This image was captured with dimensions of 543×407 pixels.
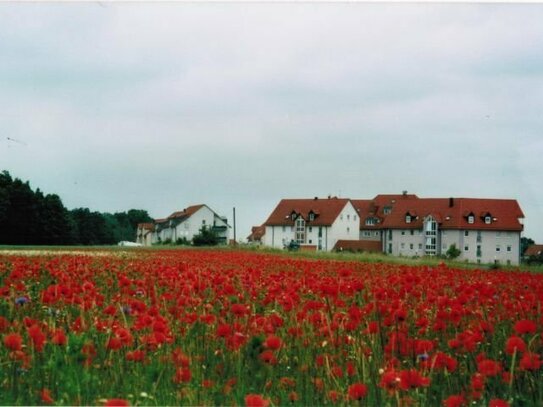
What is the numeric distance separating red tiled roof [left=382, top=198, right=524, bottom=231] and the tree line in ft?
132

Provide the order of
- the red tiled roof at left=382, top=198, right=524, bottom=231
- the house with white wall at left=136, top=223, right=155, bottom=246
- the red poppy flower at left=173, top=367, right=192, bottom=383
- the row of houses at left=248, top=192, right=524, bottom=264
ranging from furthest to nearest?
the row of houses at left=248, top=192, right=524, bottom=264 < the red tiled roof at left=382, top=198, right=524, bottom=231 < the house with white wall at left=136, top=223, right=155, bottom=246 < the red poppy flower at left=173, top=367, right=192, bottom=383

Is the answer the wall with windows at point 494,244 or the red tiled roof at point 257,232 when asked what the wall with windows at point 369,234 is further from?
the wall with windows at point 494,244

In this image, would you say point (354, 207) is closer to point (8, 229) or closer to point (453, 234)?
point (453, 234)

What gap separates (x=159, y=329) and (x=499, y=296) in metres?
3.76

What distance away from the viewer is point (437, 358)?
132 inches

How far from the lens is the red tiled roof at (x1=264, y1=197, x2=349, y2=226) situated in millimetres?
76875

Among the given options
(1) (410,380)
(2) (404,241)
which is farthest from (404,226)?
(1) (410,380)

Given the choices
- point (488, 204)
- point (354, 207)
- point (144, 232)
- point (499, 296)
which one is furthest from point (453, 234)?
point (499, 296)

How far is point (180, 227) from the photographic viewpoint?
53406 mm

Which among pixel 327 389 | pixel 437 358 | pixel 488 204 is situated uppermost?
pixel 488 204

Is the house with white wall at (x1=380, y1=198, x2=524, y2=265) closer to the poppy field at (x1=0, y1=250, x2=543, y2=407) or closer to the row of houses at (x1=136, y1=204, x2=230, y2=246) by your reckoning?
the row of houses at (x1=136, y1=204, x2=230, y2=246)

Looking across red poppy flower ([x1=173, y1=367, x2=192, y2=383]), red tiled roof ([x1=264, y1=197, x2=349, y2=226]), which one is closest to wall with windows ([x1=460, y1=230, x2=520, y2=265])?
red tiled roof ([x1=264, y1=197, x2=349, y2=226])

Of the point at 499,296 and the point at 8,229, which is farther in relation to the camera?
the point at 8,229

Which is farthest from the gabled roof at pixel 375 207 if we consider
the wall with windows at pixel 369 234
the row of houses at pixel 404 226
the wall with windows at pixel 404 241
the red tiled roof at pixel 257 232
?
the red tiled roof at pixel 257 232
